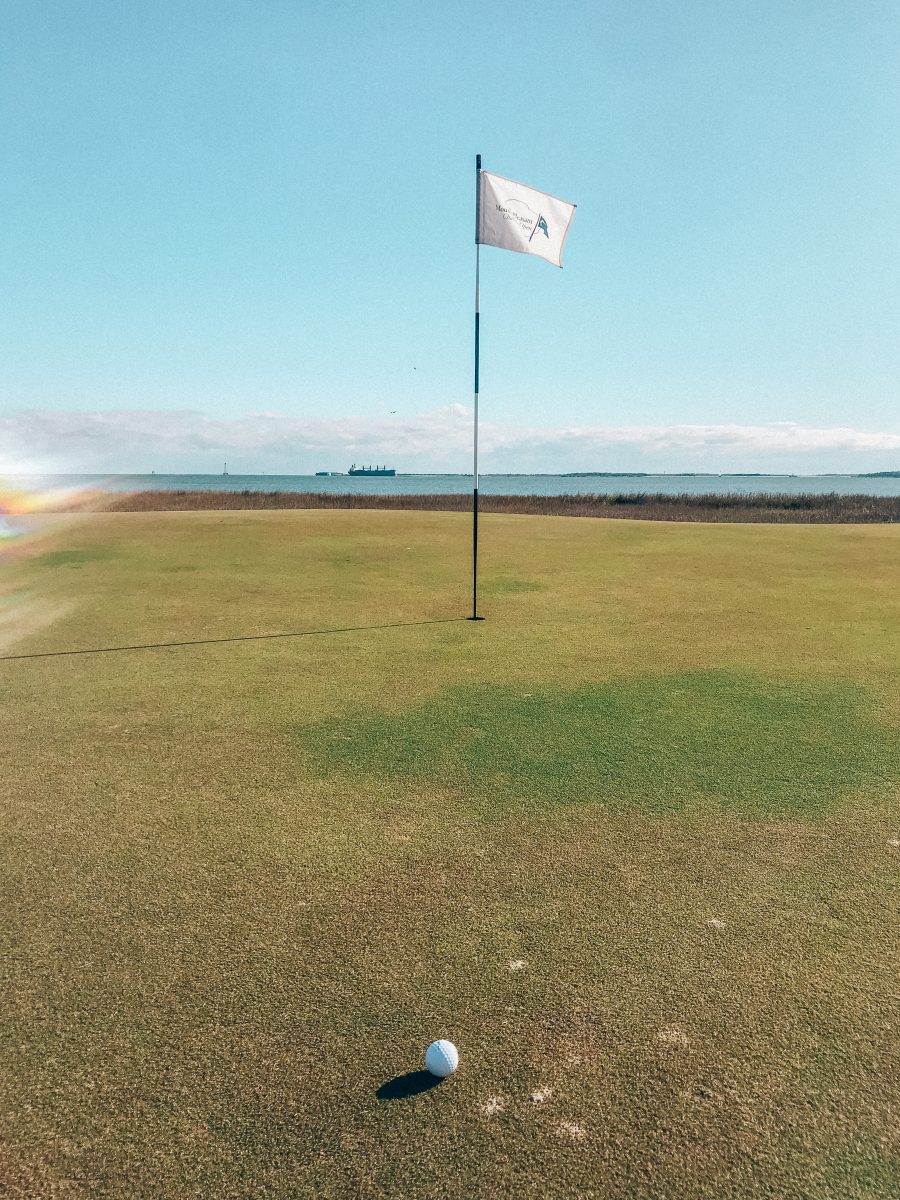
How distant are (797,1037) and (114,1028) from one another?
2.64m

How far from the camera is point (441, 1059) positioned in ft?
8.46

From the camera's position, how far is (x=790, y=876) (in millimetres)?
Answer: 3896

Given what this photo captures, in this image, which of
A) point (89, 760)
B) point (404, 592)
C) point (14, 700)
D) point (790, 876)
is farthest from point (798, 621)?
point (14, 700)

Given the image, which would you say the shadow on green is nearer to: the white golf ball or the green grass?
the green grass

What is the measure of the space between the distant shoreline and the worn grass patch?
1111 inches

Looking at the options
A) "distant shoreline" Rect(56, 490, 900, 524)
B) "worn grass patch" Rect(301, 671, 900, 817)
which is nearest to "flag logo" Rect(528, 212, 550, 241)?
"worn grass patch" Rect(301, 671, 900, 817)

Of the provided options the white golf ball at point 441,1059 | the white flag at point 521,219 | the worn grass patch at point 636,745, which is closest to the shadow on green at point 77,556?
the white flag at point 521,219

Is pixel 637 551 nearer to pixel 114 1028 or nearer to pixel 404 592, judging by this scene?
pixel 404 592

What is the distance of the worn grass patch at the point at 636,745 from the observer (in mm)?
4926

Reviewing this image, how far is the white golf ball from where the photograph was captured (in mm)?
2580

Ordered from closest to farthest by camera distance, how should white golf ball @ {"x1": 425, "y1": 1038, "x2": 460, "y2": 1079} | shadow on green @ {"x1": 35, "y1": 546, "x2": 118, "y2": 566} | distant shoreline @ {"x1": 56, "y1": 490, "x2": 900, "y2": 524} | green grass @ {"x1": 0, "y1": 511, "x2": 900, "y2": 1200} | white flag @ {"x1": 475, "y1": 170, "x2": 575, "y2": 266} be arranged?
1. green grass @ {"x1": 0, "y1": 511, "x2": 900, "y2": 1200}
2. white golf ball @ {"x1": 425, "y1": 1038, "x2": 460, "y2": 1079}
3. white flag @ {"x1": 475, "y1": 170, "x2": 575, "y2": 266}
4. shadow on green @ {"x1": 35, "y1": 546, "x2": 118, "y2": 566}
5. distant shoreline @ {"x1": 56, "y1": 490, "x2": 900, "y2": 524}

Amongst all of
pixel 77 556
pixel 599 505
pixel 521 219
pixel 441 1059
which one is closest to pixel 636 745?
pixel 441 1059

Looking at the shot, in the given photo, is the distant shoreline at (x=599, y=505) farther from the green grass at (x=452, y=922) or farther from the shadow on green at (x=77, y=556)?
the green grass at (x=452, y=922)

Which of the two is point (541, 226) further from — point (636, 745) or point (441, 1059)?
point (441, 1059)
